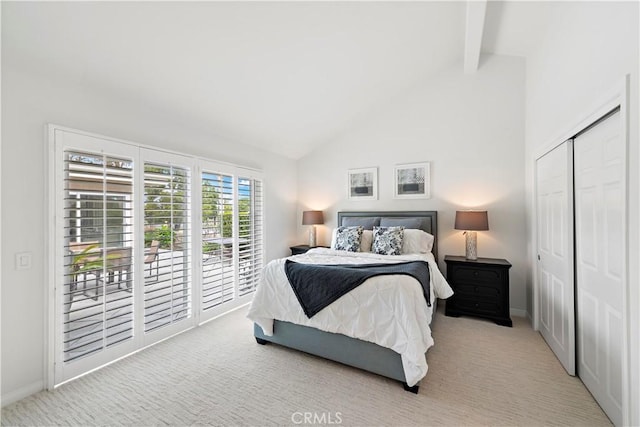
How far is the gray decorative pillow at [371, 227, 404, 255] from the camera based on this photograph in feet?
11.4

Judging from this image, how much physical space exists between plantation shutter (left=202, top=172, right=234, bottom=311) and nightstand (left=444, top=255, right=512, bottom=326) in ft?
9.57

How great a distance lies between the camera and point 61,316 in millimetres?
2092

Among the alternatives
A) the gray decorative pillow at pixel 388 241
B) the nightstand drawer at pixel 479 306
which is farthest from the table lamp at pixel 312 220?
the nightstand drawer at pixel 479 306

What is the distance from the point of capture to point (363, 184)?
453 centimetres

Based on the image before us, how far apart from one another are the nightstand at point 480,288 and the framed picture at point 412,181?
3.62 feet

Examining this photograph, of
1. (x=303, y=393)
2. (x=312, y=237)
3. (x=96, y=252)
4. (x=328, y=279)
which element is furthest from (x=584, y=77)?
(x=96, y=252)

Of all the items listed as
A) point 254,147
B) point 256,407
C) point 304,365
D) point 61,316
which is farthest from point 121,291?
point 254,147

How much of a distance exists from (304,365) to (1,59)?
10.5 ft

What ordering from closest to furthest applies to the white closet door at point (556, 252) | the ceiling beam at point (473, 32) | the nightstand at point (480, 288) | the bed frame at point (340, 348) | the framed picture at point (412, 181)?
the bed frame at point (340, 348) < the white closet door at point (556, 252) < the ceiling beam at point (473, 32) < the nightstand at point (480, 288) < the framed picture at point (412, 181)

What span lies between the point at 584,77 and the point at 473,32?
4.49 ft

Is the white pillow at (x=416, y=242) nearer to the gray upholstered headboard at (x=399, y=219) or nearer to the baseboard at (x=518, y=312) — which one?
the gray upholstered headboard at (x=399, y=219)

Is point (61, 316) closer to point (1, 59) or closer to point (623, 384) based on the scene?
point (1, 59)

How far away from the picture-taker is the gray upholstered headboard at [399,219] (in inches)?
154

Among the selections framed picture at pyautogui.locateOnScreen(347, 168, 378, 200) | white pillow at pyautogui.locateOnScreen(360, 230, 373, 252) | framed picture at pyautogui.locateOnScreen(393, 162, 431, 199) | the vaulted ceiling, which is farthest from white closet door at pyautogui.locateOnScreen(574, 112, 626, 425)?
framed picture at pyautogui.locateOnScreen(347, 168, 378, 200)
